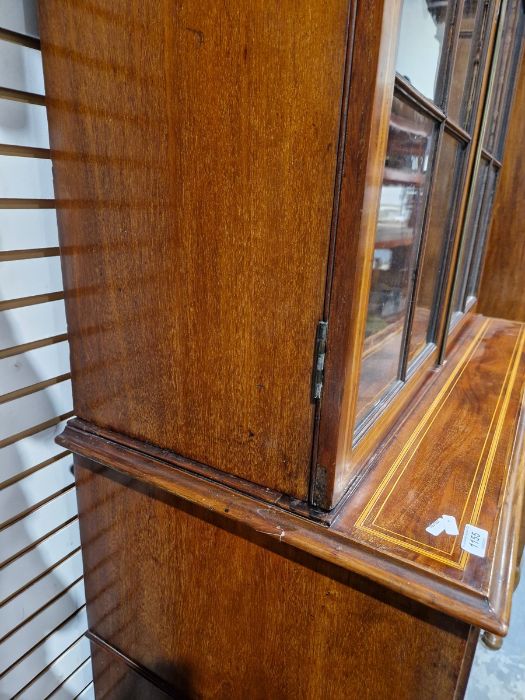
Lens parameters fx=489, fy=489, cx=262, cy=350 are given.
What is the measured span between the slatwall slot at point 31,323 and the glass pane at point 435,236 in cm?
62

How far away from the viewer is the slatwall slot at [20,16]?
0.64m

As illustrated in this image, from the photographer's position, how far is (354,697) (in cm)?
63

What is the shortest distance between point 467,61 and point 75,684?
1.38m

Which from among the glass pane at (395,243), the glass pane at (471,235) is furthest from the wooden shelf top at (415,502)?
the glass pane at (471,235)

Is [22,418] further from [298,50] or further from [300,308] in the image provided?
[298,50]

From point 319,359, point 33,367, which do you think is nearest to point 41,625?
point 33,367

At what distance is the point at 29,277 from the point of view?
0.73m

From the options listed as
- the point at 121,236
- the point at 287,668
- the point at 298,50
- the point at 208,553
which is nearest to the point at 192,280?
the point at 121,236

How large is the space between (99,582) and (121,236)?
2.08ft

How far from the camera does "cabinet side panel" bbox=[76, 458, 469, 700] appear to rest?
1.88 ft

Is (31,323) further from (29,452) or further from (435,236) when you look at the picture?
(435,236)

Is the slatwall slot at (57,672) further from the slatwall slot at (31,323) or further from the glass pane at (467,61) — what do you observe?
the glass pane at (467,61)

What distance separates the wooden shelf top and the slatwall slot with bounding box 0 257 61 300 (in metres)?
0.23

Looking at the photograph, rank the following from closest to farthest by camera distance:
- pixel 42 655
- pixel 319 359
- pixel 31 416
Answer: pixel 319 359 → pixel 31 416 → pixel 42 655
